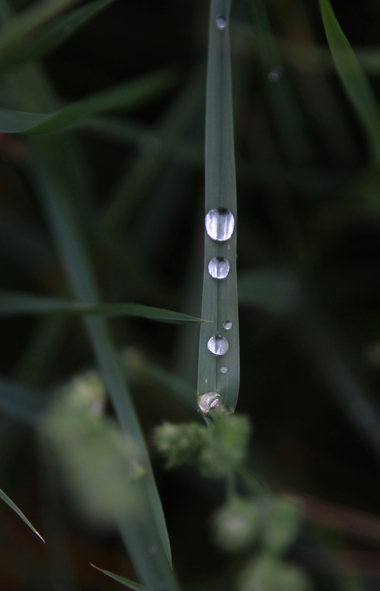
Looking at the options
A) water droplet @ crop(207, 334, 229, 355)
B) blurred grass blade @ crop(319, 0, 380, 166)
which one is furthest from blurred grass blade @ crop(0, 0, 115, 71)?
water droplet @ crop(207, 334, 229, 355)

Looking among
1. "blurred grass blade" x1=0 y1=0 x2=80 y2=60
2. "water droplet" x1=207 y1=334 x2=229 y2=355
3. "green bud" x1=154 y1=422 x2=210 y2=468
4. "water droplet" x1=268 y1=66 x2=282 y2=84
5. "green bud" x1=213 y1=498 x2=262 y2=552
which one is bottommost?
"green bud" x1=213 y1=498 x2=262 y2=552

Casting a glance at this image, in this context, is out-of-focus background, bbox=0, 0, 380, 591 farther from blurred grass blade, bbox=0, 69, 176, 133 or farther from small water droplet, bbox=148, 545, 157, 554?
small water droplet, bbox=148, 545, 157, 554

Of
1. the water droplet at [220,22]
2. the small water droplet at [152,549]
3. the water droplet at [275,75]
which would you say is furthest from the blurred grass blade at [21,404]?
the water droplet at [275,75]

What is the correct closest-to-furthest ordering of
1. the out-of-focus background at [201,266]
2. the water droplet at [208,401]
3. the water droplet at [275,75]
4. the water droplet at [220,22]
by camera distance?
the water droplet at [208,401] → the water droplet at [220,22] → the water droplet at [275,75] → the out-of-focus background at [201,266]

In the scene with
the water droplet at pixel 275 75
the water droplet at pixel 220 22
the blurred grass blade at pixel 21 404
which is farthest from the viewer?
the water droplet at pixel 275 75

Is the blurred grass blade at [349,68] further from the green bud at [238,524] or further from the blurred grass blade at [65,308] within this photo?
the green bud at [238,524]

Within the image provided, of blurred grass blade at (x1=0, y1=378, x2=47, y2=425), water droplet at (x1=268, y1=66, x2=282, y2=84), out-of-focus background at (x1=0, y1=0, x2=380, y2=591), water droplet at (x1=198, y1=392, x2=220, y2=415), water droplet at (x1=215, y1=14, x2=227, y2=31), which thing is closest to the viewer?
water droplet at (x1=198, y1=392, x2=220, y2=415)

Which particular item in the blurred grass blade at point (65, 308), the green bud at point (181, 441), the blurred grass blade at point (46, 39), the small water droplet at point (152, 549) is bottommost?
the small water droplet at point (152, 549)

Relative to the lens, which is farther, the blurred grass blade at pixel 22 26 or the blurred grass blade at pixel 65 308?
the blurred grass blade at pixel 22 26
